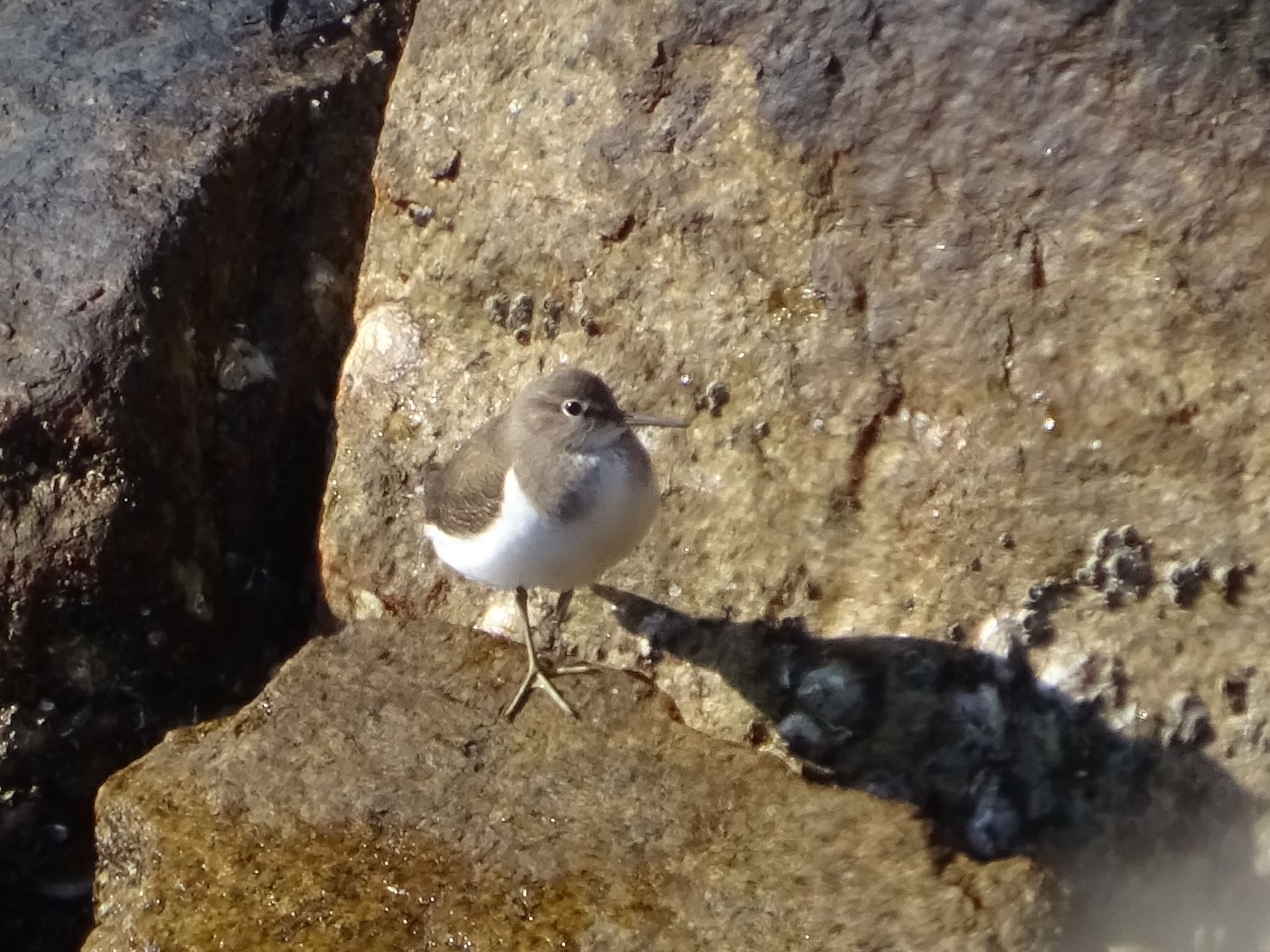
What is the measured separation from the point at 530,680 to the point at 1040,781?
185 cm

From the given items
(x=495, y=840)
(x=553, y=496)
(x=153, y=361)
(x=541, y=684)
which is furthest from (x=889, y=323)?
(x=153, y=361)

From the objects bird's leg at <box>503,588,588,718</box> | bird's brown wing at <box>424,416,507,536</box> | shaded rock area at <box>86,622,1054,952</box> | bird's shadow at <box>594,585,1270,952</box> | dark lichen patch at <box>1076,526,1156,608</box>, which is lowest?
bird's shadow at <box>594,585,1270,952</box>

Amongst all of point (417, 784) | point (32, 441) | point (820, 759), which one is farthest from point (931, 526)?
point (32, 441)

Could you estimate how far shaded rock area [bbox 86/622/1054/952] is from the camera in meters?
4.30

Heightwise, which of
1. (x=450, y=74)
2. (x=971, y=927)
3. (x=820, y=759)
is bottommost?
(x=820, y=759)

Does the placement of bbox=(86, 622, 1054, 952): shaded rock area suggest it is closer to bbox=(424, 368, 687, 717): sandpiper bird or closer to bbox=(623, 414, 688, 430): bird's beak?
bbox=(424, 368, 687, 717): sandpiper bird

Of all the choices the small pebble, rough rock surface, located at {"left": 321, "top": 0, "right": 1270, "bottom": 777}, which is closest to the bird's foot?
rough rock surface, located at {"left": 321, "top": 0, "right": 1270, "bottom": 777}

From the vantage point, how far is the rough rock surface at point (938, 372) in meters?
4.91

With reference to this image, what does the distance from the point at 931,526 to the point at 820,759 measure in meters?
0.93

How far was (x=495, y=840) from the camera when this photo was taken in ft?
15.5

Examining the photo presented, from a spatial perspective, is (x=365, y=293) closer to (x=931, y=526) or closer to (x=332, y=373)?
(x=332, y=373)

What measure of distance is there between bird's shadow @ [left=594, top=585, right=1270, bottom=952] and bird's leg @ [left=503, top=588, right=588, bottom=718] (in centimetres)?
73

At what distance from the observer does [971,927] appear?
412 centimetres

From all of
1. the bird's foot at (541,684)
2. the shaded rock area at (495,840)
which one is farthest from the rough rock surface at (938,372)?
the shaded rock area at (495,840)
